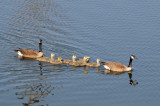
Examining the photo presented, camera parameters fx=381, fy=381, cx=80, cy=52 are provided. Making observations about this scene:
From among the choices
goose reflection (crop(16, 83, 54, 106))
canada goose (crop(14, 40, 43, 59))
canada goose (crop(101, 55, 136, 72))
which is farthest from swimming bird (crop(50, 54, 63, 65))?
goose reflection (crop(16, 83, 54, 106))

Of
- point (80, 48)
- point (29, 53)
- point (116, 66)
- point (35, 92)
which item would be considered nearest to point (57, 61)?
point (29, 53)

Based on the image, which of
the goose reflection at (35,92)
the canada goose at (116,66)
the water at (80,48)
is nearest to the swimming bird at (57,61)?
the water at (80,48)

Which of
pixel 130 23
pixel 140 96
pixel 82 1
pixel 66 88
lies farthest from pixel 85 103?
pixel 82 1

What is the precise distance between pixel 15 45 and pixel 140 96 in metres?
11.7

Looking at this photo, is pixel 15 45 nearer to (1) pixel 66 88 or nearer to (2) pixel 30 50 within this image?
(2) pixel 30 50

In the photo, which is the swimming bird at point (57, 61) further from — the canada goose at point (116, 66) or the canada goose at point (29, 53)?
the canada goose at point (116, 66)

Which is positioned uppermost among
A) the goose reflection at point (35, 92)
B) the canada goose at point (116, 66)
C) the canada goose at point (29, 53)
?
the canada goose at point (29, 53)

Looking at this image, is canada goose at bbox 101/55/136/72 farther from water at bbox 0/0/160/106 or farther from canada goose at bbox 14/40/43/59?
canada goose at bbox 14/40/43/59

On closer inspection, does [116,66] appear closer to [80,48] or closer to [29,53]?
[80,48]

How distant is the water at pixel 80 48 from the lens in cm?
2111

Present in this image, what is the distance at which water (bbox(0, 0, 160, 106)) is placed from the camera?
21109 mm

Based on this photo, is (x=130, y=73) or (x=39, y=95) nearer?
(x=39, y=95)

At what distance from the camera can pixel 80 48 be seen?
2888cm

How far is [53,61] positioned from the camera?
2608 centimetres
